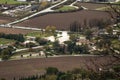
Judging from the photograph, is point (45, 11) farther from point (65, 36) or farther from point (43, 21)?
point (65, 36)

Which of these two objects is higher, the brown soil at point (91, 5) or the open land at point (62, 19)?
the brown soil at point (91, 5)

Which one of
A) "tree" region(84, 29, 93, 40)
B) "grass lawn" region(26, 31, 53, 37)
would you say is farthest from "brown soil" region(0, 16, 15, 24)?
"tree" region(84, 29, 93, 40)

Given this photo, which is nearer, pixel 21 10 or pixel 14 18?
pixel 14 18

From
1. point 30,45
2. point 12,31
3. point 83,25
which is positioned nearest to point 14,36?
point 30,45

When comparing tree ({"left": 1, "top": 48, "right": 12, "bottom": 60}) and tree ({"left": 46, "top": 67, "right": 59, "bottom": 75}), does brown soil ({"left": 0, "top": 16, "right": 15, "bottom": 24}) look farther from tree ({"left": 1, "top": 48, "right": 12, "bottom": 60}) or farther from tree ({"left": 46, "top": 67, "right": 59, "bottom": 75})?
tree ({"left": 46, "top": 67, "right": 59, "bottom": 75})

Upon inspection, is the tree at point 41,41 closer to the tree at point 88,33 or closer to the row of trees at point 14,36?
the row of trees at point 14,36

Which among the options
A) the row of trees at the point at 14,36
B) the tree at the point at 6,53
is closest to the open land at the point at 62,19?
the row of trees at the point at 14,36

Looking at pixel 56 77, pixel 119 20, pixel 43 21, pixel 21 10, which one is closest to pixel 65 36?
pixel 43 21
